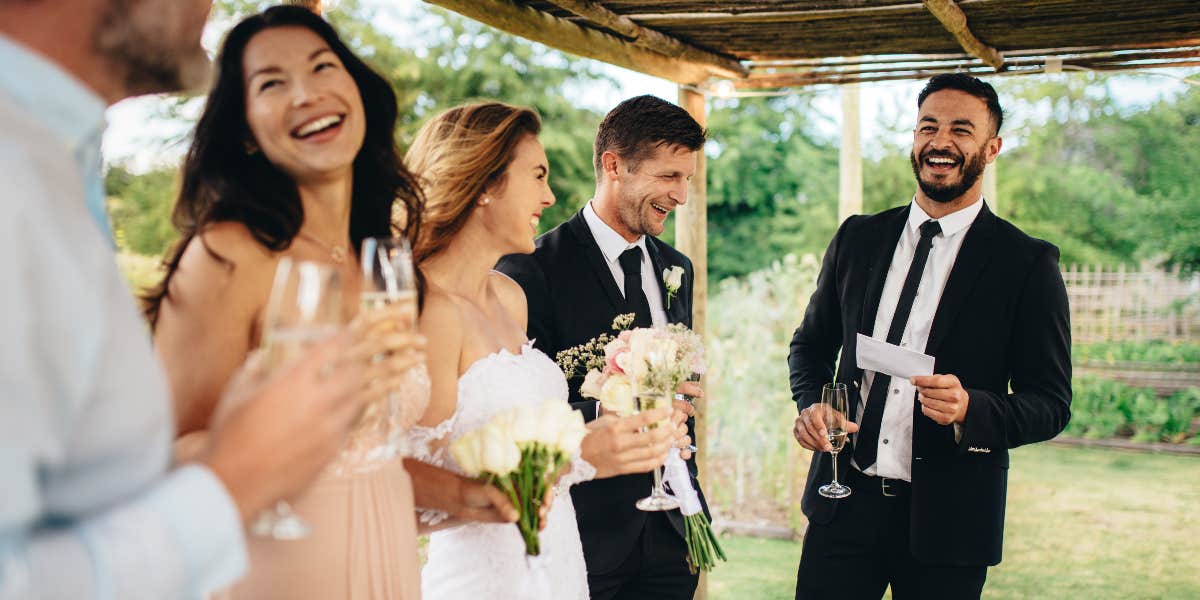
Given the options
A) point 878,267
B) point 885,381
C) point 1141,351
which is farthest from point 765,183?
point 885,381

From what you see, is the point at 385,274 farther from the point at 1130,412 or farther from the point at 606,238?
the point at 1130,412

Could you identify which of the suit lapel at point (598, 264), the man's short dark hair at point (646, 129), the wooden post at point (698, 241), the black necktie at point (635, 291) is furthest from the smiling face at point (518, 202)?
the wooden post at point (698, 241)

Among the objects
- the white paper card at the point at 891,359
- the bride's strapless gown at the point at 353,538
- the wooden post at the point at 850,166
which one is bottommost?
the bride's strapless gown at the point at 353,538

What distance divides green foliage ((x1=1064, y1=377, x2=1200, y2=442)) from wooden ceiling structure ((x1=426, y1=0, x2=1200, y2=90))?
7.31 metres

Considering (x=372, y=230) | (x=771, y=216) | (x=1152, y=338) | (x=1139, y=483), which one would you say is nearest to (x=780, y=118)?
(x=771, y=216)

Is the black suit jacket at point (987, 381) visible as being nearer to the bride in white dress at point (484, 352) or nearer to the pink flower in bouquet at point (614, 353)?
the pink flower in bouquet at point (614, 353)

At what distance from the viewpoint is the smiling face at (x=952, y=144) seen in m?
3.64

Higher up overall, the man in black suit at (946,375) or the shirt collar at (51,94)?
the shirt collar at (51,94)

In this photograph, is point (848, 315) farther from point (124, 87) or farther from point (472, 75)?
point (472, 75)

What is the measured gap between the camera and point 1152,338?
13047 mm

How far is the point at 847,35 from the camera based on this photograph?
479cm

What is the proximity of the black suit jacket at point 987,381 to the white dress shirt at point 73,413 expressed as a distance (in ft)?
9.18

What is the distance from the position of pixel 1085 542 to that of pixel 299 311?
8.03m

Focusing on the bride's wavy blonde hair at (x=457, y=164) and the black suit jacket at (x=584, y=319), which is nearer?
the bride's wavy blonde hair at (x=457, y=164)
